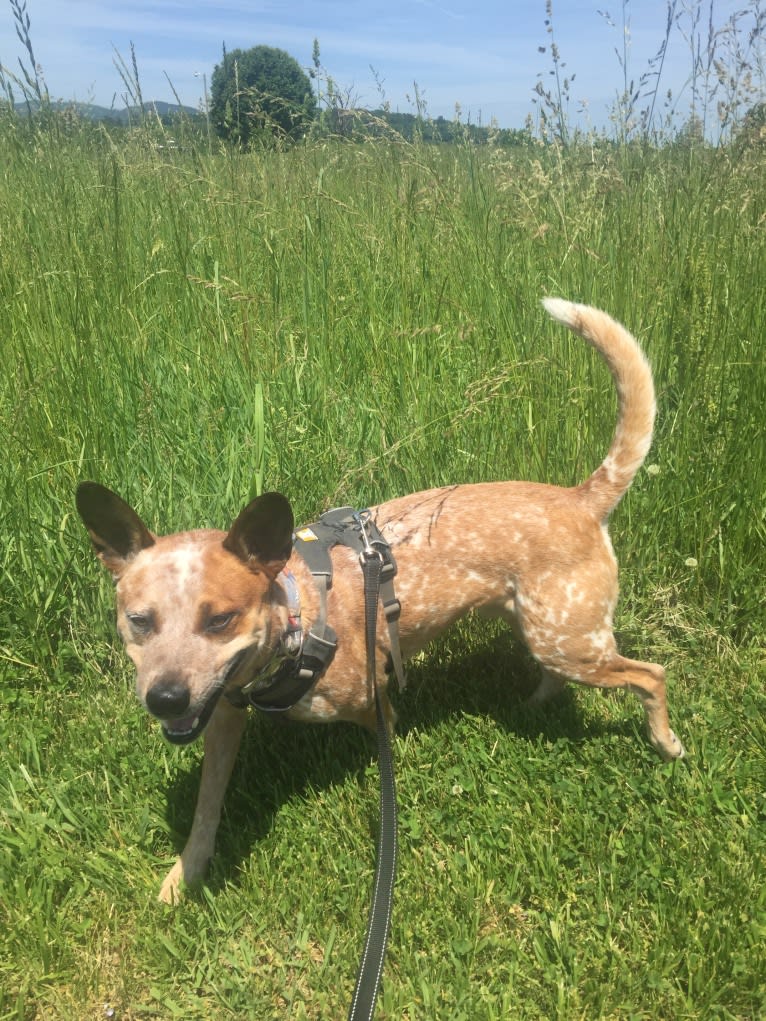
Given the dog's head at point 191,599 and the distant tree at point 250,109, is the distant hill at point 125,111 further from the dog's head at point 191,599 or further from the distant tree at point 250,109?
the dog's head at point 191,599

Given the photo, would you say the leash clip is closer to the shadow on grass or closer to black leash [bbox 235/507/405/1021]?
black leash [bbox 235/507/405/1021]

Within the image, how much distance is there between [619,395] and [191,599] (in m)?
1.64

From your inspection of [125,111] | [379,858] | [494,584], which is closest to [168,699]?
[379,858]

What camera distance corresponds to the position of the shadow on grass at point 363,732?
2.39 metres

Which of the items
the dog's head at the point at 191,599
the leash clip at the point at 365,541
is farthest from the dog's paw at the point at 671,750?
the dog's head at the point at 191,599

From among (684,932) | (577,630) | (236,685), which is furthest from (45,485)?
(684,932)

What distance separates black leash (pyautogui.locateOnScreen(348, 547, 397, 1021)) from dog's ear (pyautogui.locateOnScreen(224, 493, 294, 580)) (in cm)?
37

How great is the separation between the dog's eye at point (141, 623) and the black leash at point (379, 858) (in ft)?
2.25

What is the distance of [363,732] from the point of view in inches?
107

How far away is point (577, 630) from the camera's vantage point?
95.3 inches

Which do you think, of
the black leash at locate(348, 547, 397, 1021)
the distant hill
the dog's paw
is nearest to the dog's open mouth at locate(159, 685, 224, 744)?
the black leash at locate(348, 547, 397, 1021)

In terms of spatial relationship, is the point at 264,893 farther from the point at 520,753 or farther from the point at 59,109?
the point at 59,109

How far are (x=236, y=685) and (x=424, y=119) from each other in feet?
12.3

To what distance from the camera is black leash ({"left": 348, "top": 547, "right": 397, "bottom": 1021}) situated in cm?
166
